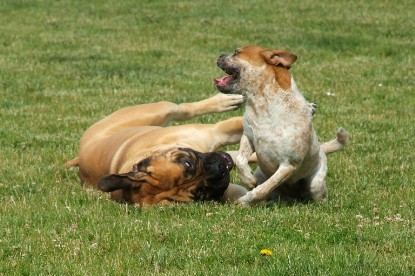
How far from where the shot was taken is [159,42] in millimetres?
20156

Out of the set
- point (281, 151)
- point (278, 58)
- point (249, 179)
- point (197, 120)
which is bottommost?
point (197, 120)

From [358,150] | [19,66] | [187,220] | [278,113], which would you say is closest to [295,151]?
[278,113]

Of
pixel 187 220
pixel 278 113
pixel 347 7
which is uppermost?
pixel 278 113

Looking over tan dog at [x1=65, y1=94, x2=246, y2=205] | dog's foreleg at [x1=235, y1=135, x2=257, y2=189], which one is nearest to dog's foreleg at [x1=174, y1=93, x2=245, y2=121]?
tan dog at [x1=65, y1=94, x2=246, y2=205]

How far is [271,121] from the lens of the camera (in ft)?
26.0

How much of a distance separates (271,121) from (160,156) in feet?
3.20

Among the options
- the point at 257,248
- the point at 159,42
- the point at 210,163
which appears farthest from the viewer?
the point at 159,42

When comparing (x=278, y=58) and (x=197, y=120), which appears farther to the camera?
(x=197, y=120)

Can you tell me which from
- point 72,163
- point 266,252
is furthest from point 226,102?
point 266,252

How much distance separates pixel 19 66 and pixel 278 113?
10.5 meters

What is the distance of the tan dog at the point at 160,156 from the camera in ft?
26.4

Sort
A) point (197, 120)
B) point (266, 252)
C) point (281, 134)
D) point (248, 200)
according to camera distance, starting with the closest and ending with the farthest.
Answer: point (266, 252)
point (281, 134)
point (248, 200)
point (197, 120)

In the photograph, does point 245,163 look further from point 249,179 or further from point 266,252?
point 266,252

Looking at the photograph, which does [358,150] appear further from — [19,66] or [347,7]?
[347,7]
